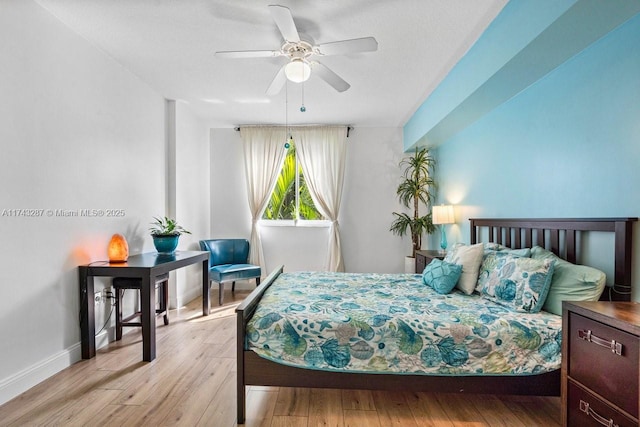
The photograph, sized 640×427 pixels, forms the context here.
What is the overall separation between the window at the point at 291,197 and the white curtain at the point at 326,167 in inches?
7.4

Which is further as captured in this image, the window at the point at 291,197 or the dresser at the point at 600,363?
the window at the point at 291,197

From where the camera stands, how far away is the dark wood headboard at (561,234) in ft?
6.31

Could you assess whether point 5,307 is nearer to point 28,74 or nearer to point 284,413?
point 28,74

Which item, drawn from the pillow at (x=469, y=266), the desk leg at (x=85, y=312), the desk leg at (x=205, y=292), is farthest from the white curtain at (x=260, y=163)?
the pillow at (x=469, y=266)

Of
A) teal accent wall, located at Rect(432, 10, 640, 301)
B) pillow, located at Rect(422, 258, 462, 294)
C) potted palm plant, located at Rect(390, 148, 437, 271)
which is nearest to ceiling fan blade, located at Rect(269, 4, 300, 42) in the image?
teal accent wall, located at Rect(432, 10, 640, 301)

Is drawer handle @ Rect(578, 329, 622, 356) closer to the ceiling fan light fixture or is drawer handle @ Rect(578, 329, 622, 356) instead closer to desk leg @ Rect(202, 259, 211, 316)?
the ceiling fan light fixture

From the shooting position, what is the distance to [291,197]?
559 cm

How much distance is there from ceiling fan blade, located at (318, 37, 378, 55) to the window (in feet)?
10.2

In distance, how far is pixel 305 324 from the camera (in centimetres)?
206

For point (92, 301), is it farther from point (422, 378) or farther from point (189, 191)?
point (422, 378)

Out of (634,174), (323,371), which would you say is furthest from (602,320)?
(323,371)

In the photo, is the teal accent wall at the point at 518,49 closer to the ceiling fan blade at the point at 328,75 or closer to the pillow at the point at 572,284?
the ceiling fan blade at the point at 328,75

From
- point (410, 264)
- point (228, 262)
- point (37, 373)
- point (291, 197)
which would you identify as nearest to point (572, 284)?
point (410, 264)

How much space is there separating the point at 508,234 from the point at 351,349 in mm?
1916
